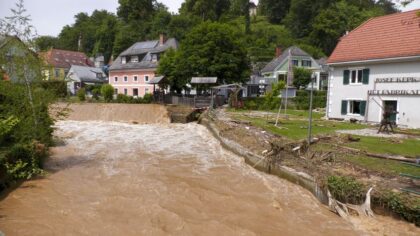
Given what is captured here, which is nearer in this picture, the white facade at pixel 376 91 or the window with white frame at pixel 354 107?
the white facade at pixel 376 91

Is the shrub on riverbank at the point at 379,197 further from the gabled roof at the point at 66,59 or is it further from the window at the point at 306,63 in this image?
the gabled roof at the point at 66,59

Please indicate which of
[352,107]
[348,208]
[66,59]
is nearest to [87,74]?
[66,59]

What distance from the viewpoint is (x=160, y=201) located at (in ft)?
31.6

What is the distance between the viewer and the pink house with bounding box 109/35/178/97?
175ft

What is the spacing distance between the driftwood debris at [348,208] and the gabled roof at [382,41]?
1542 centimetres

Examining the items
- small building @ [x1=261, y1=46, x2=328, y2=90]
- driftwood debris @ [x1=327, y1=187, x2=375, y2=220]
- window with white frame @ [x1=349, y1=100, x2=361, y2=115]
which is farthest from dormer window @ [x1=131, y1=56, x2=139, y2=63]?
driftwood debris @ [x1=327, y1=187, x2=375, y2=220]

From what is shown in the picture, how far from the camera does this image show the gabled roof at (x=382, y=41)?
2167cm

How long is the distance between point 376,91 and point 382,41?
3317mm

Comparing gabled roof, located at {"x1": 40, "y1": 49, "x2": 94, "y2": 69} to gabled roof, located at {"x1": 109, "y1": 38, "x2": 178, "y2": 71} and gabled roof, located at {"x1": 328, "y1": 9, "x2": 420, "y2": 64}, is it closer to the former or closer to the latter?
gabled roof, located at {"x1": 109, "y1": 38, "x2": 178, "y2": 71}

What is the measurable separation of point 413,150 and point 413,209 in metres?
6.07

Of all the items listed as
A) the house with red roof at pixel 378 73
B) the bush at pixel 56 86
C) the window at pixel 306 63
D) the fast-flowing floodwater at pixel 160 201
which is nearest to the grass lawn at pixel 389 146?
the fast-flowing floodwater at pixel 160 201

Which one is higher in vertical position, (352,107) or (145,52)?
(145,52)

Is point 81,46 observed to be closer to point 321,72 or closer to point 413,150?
point 321,72

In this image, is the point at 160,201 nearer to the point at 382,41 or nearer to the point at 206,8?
the point at 382,41
